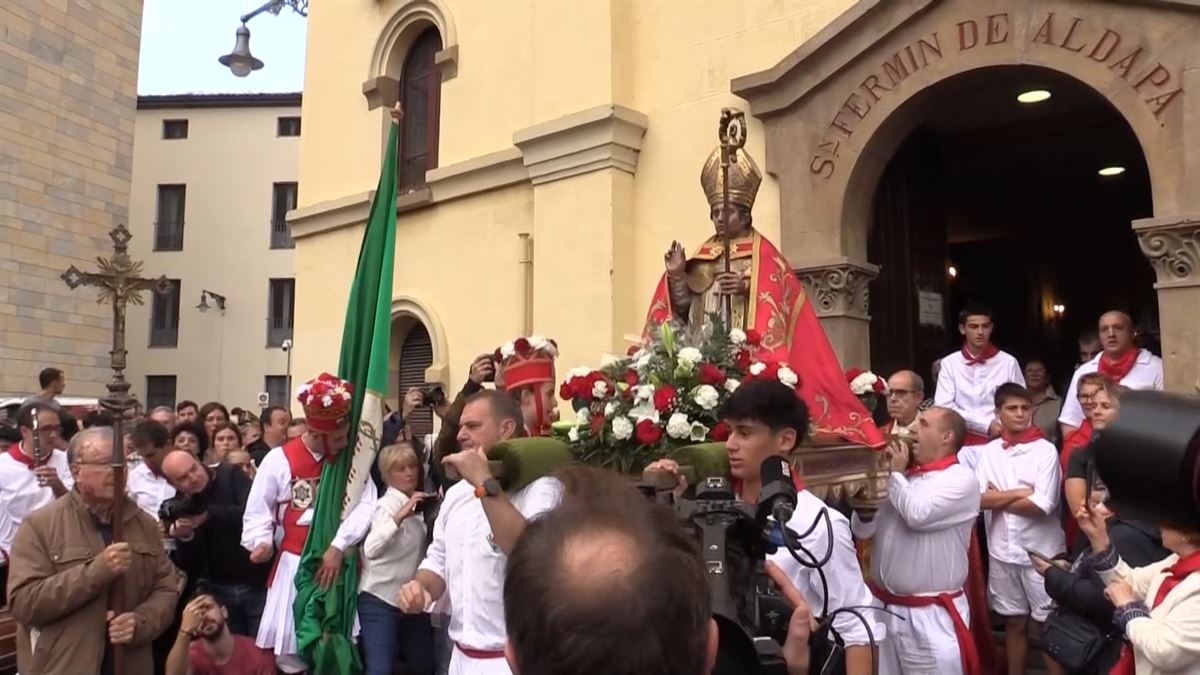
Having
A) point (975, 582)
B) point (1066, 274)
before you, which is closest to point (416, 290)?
point (975, 582)

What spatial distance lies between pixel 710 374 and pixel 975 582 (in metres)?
2.56

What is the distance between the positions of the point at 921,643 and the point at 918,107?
4.52 metres

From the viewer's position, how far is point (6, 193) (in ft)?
61.6

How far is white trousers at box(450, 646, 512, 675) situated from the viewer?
150 inches

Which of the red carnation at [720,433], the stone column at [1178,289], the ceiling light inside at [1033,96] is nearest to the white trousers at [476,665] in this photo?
the red carnation at [720,433]

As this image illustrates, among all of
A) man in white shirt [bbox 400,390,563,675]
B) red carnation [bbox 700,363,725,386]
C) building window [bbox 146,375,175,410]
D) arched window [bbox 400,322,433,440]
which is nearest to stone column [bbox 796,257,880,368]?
red carnation [bbox 700,363,725,386]

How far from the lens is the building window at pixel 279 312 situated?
3097 centimetres

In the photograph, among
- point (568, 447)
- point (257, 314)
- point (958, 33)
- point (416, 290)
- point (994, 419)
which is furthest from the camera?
point (257, 314)

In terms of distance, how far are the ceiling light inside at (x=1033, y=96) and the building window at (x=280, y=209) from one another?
26010 millimetres

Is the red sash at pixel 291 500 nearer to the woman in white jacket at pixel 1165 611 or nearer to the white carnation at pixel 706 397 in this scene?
the white carnation at pixel 706 397

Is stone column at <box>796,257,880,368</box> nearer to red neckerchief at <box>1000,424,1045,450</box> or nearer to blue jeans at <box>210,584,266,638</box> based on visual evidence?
red neckerchief at <box>1000,424,1045,450</box>

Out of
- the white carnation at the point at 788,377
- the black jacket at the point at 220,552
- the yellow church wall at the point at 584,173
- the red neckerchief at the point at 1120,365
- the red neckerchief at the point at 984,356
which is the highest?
the yellow church wall at the point at 584,173

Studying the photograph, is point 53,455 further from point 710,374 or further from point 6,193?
point 6,193

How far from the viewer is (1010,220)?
506 inches
